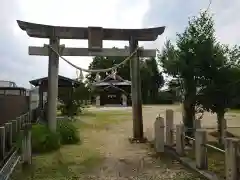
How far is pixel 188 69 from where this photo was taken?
433 inches

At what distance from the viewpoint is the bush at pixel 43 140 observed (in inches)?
394

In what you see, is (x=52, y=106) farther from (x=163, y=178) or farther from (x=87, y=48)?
(x=163, y=178)

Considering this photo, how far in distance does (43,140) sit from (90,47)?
3.55 meters

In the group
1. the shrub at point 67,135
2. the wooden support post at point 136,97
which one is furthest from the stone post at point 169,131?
the shrub at point 67,135

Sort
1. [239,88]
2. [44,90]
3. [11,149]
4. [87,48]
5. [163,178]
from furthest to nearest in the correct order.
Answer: [44,90] < [87,48] < [239,88] < [11,149] < [163,178]

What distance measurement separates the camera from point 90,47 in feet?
38.4

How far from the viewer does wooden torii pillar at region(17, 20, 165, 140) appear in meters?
11.2

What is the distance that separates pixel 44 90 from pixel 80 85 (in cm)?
379

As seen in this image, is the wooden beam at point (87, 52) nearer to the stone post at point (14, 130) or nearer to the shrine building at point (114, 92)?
the stone post at point (14, 130)

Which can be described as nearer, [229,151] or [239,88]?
[229,151]

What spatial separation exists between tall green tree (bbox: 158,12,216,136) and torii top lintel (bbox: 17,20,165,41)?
870 millimetres

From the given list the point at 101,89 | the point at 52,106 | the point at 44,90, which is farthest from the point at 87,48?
the point at 101,89

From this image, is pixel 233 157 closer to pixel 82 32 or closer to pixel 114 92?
pixel 82 32

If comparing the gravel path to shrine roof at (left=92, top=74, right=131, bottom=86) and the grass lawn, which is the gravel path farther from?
shrine roof at (left=92, top=74, right=131, bottom=86)
